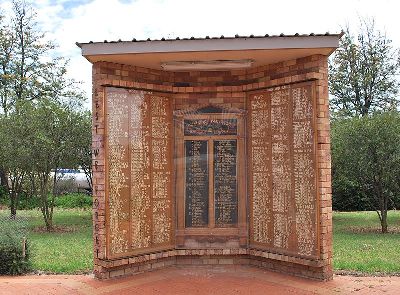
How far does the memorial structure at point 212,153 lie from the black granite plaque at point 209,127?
0.7 inches

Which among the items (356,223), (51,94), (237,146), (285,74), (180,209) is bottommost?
(356,223)

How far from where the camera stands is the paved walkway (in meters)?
6.16

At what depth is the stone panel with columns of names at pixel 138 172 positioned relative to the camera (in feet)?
22.5

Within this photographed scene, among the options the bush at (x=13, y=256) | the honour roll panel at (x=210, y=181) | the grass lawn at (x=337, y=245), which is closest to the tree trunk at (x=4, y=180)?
the grass lawn at (x=337, y=245)

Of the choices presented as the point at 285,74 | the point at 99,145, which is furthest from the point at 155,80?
the point at 285,74

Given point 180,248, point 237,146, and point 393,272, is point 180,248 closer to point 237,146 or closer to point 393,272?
point 237,146

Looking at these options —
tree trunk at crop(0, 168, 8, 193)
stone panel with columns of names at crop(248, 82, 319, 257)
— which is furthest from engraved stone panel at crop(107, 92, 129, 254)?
tree trunk at crop(0, 168, 8, 193)

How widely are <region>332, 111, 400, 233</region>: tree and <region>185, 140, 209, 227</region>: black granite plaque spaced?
7.19 meters

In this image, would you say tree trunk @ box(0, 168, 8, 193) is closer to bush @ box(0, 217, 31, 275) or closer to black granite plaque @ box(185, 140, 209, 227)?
bush @ box(0, 217, 31, 275)

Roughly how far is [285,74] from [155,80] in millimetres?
2052

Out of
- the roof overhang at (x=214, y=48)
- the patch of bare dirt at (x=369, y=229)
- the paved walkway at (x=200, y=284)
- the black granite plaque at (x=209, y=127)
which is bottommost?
the patch of bare dirt at (x=369, y=229)

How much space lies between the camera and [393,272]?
746cm

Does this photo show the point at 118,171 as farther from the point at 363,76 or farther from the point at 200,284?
the point at 363,76

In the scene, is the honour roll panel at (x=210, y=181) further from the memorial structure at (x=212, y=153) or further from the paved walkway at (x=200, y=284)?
the paved walkway at (x=200, y=284)
